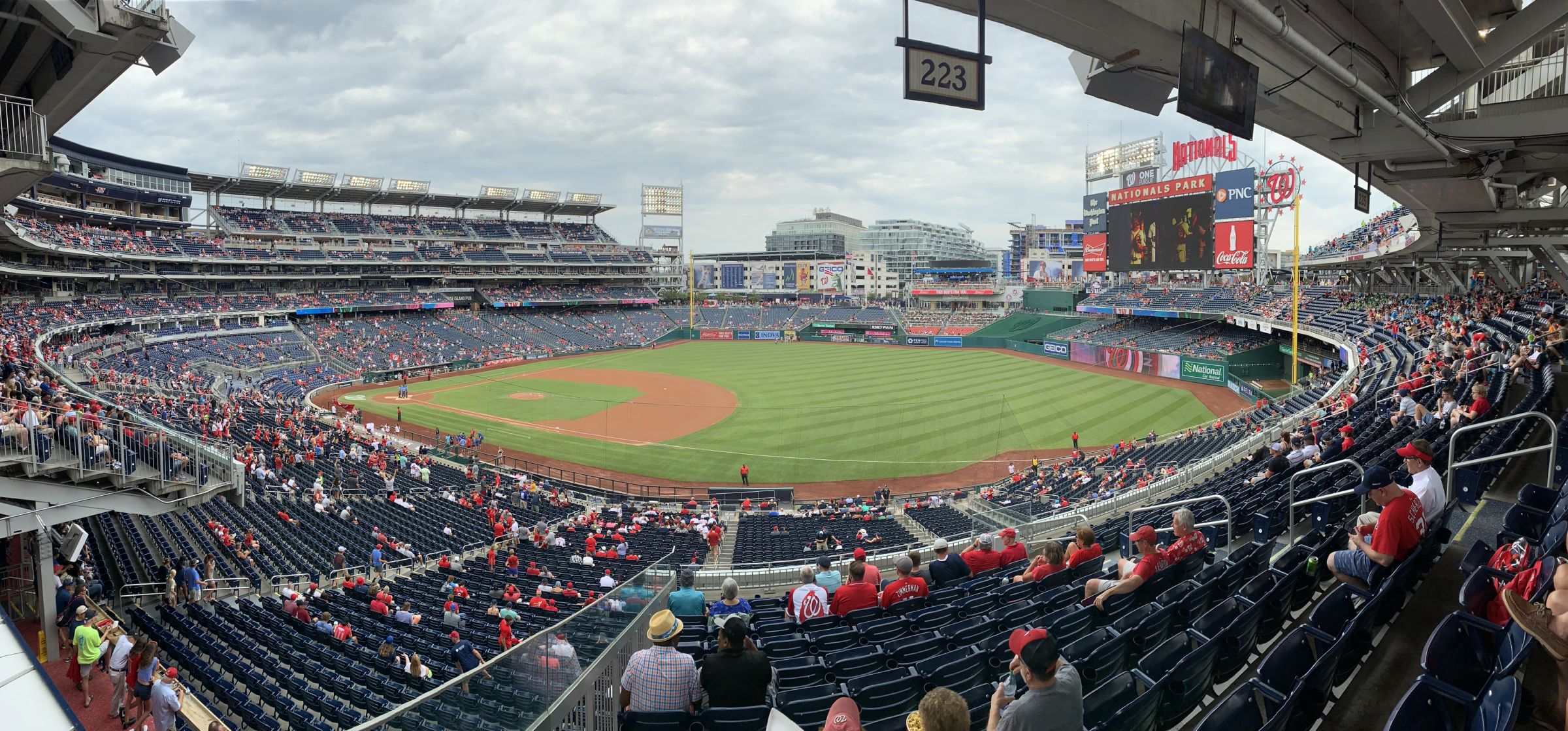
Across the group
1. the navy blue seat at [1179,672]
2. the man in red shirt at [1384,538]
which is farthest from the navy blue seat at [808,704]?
the man in red shirt at [1384,538]

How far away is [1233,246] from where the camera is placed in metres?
47.5

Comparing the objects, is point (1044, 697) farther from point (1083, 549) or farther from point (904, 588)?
point (1083, 549)

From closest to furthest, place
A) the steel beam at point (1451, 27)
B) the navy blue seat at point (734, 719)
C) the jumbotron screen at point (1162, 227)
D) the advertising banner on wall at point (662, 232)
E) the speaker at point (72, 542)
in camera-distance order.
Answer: the navy blue seat at point (734, 719), the steel beam at point (1451, 27), the speaker at point (72, 542), the jumbotron screen at point (1162, 227), the advertising banner on wall at point (662, 232)

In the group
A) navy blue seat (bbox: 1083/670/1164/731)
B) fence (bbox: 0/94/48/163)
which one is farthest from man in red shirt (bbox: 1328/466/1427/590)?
fence (bbox: 0/94/48/163)

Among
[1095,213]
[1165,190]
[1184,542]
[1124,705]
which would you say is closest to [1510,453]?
[1184,542]

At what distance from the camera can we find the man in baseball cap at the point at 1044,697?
3.34 m

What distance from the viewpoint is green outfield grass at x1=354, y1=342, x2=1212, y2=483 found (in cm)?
2741

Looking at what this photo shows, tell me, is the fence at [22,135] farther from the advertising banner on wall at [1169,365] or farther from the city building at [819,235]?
the city building at [819,235]

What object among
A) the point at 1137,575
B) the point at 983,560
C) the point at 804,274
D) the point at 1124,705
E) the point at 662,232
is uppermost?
the point at 662,232

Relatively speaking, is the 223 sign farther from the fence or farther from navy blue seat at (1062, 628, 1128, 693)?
the fence

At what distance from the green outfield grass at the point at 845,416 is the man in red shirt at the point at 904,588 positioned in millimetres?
17968

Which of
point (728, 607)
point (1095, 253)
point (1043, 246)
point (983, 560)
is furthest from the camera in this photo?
point (1043, 246)

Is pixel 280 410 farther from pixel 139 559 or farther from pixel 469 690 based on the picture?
pixel 469 690

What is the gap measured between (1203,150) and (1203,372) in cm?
1974
